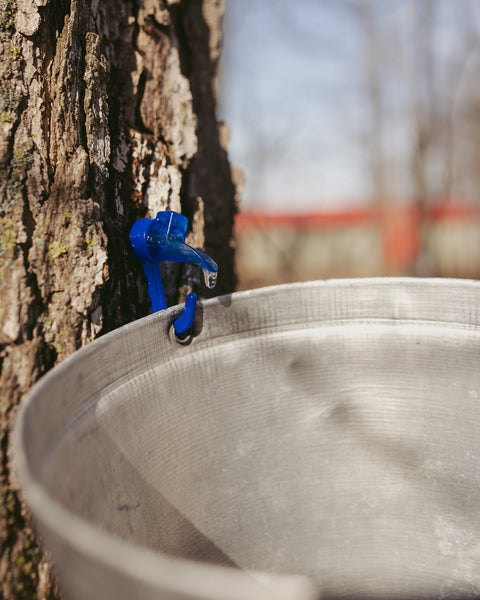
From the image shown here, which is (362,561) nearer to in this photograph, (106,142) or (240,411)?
(240,411)

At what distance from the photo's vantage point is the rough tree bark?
25.2 inches

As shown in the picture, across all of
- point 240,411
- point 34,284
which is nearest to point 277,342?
point 240,411

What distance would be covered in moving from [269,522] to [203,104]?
108cm

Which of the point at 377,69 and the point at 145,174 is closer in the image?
the point at 145,174

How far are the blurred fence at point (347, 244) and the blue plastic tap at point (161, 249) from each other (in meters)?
3.17

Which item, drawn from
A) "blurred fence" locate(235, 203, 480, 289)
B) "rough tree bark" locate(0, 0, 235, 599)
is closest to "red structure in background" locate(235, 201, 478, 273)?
"blurred fence" locate(235, 203, 480, 289)

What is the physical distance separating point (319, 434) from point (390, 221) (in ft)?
11.9

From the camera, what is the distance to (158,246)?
788 mm

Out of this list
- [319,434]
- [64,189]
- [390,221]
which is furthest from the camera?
[390,221]

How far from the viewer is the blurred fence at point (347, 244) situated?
13.9ft

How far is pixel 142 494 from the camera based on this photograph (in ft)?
2.02

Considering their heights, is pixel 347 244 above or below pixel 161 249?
below

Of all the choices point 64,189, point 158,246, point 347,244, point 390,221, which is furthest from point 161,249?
point 347,244

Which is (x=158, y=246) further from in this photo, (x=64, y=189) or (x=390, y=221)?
(x=390, y=221)
